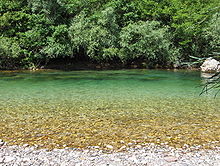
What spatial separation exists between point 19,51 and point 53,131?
78.2 feet

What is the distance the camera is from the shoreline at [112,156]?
429 centimetres

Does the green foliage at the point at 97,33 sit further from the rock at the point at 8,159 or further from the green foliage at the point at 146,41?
the rock at the point at 8,159

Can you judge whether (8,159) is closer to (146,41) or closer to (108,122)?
(108,122)

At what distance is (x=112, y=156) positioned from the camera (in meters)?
4.62

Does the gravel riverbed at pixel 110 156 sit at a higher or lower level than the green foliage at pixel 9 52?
lower

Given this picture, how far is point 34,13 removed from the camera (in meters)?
31.3

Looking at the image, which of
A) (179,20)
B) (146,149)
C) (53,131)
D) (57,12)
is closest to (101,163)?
(146,149)

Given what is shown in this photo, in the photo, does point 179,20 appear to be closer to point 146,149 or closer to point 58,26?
point 58,26

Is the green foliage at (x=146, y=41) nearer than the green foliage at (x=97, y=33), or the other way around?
the green foliage at (x=97, y=33)

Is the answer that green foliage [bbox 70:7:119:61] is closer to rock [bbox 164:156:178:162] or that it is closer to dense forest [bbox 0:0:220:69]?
dense forest [bbox 0:0:220:69]

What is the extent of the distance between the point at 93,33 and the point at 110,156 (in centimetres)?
2486

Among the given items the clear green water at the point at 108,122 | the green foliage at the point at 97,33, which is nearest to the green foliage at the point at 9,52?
the green foliage at the point at 97,33

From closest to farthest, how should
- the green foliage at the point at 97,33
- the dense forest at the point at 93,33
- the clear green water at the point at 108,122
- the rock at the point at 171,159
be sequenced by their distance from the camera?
the rock at the point at 171,159
the clear green water at the point at 108,122
the green foliage at the point at 97,33
the dense forest at the point at 93,33

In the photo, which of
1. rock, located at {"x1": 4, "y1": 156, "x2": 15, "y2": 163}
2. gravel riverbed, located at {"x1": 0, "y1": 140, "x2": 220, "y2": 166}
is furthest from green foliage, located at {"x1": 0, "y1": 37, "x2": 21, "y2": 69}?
rock, located at {"x1": 4, "y1": 156, "x2": 15, "y2": 163}
